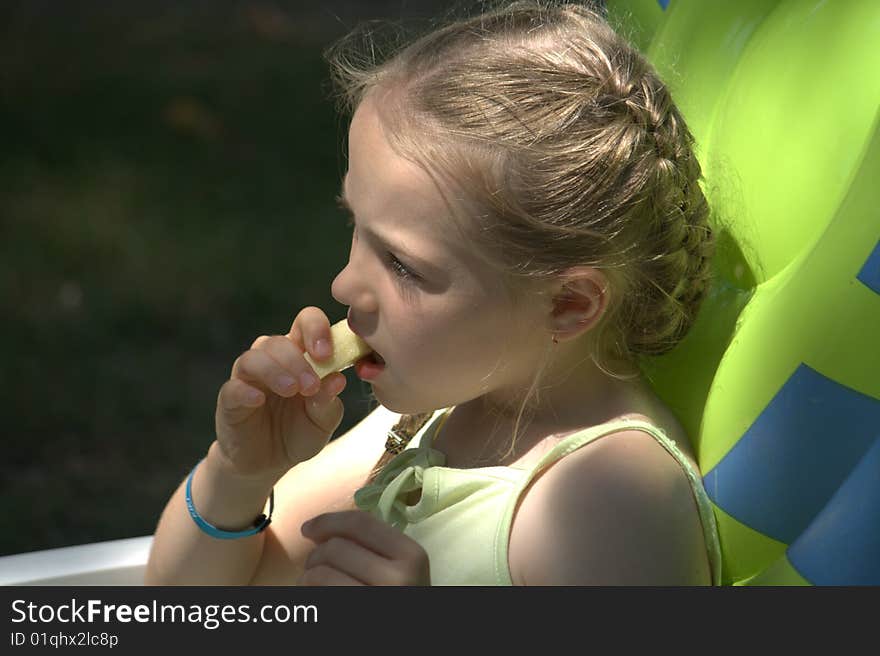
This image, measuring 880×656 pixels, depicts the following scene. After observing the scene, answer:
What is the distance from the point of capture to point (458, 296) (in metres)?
1.14

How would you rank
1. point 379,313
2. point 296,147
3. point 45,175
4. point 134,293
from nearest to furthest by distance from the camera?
point 379,313, point 134,293, point 45,175, point 296,147

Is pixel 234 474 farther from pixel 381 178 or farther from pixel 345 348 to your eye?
pixel 381 178

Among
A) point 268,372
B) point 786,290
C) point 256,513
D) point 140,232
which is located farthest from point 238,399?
point 140,232

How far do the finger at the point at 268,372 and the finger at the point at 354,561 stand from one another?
0.17 metres

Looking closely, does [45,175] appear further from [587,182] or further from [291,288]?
[587,182]

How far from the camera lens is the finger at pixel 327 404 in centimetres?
131

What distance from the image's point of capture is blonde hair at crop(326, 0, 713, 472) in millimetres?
1122

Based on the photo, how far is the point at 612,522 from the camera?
1080 mm

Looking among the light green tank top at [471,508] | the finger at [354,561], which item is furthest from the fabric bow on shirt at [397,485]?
the finger at [354,561]

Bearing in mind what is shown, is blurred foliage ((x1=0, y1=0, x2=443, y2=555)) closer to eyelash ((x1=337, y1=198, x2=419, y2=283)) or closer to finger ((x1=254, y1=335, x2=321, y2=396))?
finger ((x1=254, y1=335, x2=321, y2=396))

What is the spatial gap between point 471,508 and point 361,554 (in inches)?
4.6

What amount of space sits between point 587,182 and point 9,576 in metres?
0.77

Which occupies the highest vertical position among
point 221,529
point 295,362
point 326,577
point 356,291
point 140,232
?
point 356,291
